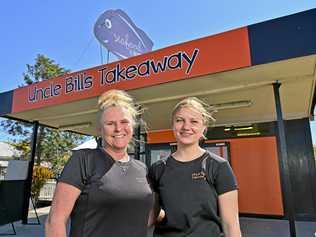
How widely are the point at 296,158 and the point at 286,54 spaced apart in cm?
415

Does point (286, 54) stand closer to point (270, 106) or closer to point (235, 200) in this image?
point (235, 200)

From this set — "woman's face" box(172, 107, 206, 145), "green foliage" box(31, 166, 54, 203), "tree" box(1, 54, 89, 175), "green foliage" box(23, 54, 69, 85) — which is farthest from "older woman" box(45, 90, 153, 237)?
"green foliage" box(23, 54, 69, 85)

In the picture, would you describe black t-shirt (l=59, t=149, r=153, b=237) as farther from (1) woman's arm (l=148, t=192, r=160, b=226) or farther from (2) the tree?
(2) the tree

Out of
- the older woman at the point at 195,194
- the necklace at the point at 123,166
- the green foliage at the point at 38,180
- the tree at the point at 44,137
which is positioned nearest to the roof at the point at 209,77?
the older woman at the point at 195,194

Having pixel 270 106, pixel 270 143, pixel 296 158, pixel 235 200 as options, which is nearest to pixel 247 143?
pixel 270 143

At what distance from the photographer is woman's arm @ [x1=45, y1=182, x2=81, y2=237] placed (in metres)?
1.25

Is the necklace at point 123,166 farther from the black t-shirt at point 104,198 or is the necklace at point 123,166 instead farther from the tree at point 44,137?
the tree at point 44,137

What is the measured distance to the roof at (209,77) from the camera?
303cm

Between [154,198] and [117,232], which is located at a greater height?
[154,198]

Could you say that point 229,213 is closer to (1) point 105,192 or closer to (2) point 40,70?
(1) point 105,192

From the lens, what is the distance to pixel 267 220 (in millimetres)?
6273

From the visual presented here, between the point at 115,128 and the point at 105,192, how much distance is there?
33cm

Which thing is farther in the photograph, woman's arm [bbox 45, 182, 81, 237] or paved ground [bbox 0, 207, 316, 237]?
paved ground [bbox 0, 207, 316, 237]

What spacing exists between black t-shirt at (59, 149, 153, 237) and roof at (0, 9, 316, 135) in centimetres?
227
